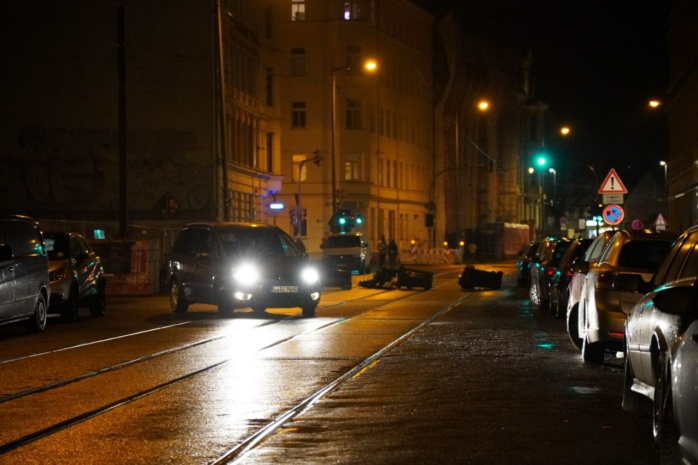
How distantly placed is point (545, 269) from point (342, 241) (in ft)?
102

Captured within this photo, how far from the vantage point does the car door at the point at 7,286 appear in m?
20.1

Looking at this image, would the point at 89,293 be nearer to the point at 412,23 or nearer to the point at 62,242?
the point at 62,242

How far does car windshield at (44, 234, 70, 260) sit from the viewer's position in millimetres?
25594

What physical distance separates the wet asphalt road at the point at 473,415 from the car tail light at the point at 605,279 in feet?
3.19

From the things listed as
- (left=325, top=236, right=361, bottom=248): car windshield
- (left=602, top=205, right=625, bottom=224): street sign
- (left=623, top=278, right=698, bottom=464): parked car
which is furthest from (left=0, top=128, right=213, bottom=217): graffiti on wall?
(left=623, top=278, right=698, bottom=464): parked car

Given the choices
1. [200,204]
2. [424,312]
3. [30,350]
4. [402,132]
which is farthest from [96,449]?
[402,132]

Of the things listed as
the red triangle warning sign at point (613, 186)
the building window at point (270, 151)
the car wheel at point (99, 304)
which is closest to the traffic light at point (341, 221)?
the building window at point (270, 151)

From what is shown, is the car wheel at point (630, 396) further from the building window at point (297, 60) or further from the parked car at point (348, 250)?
the building window at point (297, 60)

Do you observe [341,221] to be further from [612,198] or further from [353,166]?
[612,198]

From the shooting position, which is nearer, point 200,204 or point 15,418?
point 15,418

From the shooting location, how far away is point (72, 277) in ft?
83.3

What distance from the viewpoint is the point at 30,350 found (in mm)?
18203

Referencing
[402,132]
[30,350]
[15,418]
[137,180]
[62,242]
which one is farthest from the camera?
[402,132]

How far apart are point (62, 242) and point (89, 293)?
1252 mm
